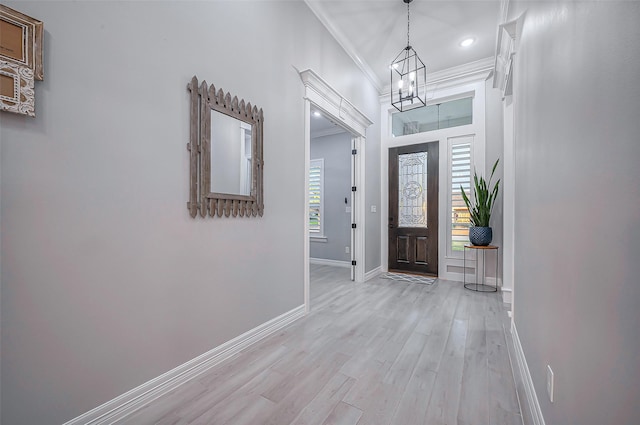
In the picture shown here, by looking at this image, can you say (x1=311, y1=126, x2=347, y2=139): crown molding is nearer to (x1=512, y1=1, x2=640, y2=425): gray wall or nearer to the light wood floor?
the light wood floor

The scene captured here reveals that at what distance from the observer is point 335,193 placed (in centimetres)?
585

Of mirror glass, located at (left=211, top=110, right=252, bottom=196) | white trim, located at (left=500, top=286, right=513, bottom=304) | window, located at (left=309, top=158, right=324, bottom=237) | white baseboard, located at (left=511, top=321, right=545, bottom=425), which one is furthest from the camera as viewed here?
window, located at (left=309, top=158, right=324, bottom=237)

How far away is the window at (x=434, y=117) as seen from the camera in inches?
173

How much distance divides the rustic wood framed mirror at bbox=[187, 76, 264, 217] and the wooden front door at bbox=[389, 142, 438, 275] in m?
3.09

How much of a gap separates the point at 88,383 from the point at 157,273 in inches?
22.3

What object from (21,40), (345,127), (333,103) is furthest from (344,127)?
(21,40)

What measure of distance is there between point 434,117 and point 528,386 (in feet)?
13.2

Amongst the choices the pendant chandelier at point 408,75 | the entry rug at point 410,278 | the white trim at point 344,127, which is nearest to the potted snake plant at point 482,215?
the entry rug at point 410,278

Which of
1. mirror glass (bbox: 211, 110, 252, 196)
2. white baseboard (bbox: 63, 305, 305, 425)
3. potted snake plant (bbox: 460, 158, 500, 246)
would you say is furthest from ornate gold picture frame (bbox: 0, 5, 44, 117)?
potted snake plant (bbox: 460, 158, 500, 246)

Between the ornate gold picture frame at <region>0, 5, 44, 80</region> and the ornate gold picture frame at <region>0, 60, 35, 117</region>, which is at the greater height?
the ornate gold picture frame at <region>0, 5, 44, 80</region>

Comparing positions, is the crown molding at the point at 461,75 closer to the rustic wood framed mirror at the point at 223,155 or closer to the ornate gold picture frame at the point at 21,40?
the rustic wood framed mirror at the point at 223,155

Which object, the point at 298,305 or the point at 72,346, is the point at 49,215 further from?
the point at 298,305

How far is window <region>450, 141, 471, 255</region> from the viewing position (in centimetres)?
428

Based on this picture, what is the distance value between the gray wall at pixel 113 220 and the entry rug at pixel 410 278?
2.79 m
